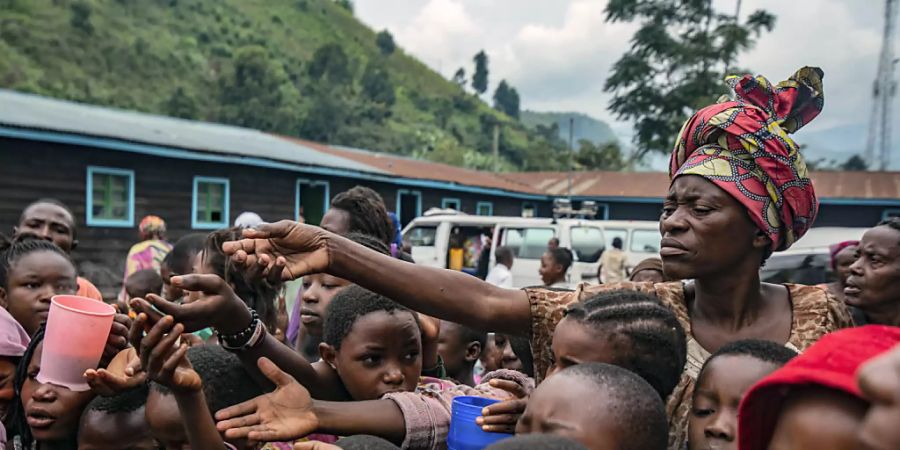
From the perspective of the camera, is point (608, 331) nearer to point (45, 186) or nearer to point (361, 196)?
point (361, 196)

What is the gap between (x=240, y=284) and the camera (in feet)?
9.40

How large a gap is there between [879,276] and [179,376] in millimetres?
3036

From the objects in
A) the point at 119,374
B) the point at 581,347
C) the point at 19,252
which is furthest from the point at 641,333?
the point at 19,252

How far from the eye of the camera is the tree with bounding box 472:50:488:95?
380 ft

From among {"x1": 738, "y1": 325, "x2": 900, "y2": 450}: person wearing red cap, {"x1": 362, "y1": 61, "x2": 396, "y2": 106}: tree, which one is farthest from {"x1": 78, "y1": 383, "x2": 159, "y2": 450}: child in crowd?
{"x1": 362, "y1": 61, "x2": 396, "y2": 106}: tree

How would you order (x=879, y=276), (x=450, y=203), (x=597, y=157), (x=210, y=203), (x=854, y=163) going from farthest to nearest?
(x=597, y=157)
(x=854, y=163)
(x=450, y=203)
(x=210, y=203)
(x=879, y=276)

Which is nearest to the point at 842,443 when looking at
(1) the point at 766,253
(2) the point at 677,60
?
(1) the point at 766,253

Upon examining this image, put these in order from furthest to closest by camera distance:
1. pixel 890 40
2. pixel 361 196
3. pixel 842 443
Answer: pixel 890 40 → pixel 361 196 → pixel 842 443

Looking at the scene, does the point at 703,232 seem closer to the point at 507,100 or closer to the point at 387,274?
the point at 387,274

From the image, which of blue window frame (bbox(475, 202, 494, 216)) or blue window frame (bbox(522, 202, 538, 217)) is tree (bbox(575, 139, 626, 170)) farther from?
blue window frame (bbox(475, 202, 494, 216))

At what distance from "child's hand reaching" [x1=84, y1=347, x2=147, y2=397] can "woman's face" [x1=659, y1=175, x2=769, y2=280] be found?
157cm

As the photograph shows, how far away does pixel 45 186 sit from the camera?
10781 millimetres

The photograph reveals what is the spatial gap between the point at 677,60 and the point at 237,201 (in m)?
16.5

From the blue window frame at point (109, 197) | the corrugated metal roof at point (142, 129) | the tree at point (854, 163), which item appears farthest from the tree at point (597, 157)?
the blue window frame at point (109, 197)
